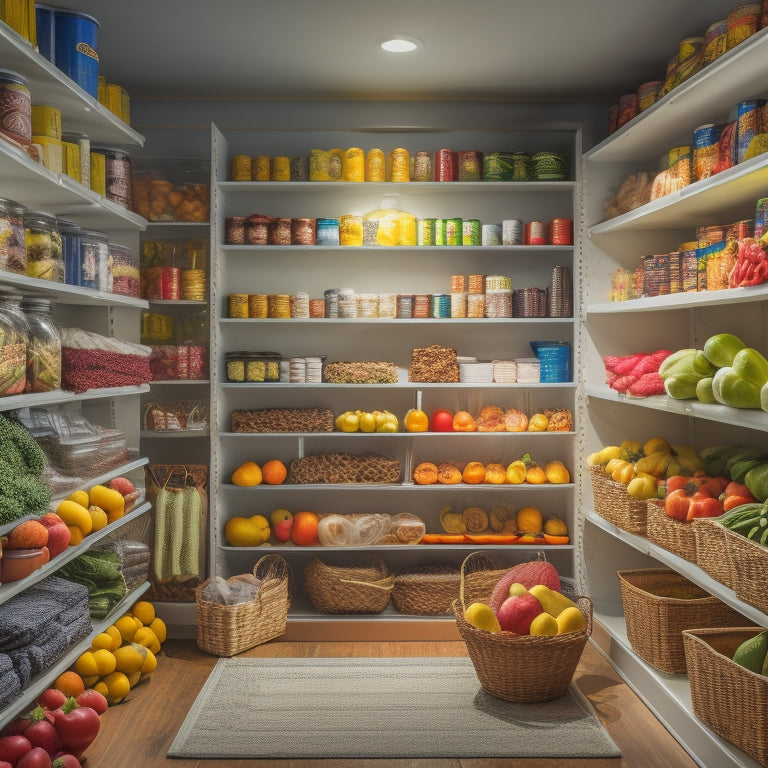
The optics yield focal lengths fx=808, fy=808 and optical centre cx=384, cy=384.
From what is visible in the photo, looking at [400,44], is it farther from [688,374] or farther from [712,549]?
[712,549]

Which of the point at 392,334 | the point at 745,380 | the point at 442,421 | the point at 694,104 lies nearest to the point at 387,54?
the point at 694,104

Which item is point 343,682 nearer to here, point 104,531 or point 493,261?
point 104,531

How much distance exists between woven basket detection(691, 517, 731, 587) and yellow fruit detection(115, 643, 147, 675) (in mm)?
2427

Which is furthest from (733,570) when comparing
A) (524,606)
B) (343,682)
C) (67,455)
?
(67,455)

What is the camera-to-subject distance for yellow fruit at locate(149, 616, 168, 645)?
4121 millimetres

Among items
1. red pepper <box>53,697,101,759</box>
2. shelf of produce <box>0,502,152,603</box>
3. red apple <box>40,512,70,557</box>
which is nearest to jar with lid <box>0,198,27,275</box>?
red apple <box>40,512,70,557</box>

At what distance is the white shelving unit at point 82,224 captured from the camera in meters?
2.66

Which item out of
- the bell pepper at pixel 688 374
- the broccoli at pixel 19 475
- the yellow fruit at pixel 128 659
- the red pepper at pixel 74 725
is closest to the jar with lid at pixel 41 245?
the broccoli at pixel 19 475

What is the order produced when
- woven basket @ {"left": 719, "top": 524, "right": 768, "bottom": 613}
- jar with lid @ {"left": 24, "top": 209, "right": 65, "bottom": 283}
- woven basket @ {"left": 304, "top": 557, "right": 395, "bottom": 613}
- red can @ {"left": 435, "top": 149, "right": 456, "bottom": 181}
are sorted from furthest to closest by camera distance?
red can @ {"left": 435, "top": 149, "right": 456, "bottom": 181} < woven basket @ {"left": 304, "top": 557, "right": 395, "bottom": 613} < jar with lid @ {"left": 24, "top": 209, "right": 65, "bottom": 283} < woven basket @ {"left": 719, "top": 524, "right": 768, "bottom": 613}

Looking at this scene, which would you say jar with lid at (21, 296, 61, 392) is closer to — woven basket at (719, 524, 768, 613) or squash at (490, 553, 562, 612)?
squash at (490, 553, 562, 612)

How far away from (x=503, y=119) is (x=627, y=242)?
106cm

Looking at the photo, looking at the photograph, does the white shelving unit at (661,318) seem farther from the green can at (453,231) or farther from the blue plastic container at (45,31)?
the blue plastic container at (45,31)

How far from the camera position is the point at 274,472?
4590 mm

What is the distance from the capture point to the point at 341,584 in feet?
14.4
